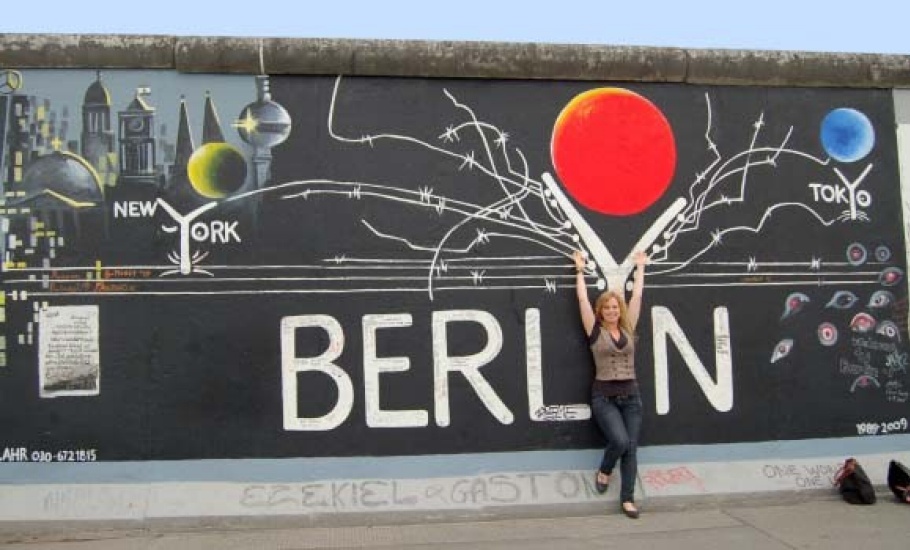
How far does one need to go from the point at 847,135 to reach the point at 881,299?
140 cm

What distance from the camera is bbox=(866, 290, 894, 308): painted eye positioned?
7.12 meters

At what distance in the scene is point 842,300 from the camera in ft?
23.1

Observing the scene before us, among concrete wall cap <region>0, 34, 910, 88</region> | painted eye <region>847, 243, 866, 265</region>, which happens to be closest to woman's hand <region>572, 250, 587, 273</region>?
concrete wall cap <region>0, 34, 910, 88</region>

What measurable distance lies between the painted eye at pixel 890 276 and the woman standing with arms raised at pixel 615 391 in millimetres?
2346

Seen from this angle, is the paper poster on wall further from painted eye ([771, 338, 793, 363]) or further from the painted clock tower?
painted eye ([771, 338, 793, 363])

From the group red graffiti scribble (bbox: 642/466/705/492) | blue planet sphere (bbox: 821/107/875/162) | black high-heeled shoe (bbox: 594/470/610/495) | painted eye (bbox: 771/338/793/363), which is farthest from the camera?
blue planet sphere (bbox: 821/107/875/162)

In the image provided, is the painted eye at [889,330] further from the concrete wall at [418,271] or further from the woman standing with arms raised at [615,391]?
the woman standing with arms raised at [615,391]

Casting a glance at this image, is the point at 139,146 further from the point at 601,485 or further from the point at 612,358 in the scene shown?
the point at 601,485

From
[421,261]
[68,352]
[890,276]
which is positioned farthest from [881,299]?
[68,352]

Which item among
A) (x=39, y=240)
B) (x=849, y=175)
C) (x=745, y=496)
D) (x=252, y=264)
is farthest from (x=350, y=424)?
(x=849, y=175)

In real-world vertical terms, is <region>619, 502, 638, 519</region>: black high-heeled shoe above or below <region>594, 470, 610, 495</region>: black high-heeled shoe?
below

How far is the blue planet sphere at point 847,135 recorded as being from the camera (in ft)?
23.4

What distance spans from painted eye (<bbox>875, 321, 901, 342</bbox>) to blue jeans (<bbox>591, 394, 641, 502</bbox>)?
231cm

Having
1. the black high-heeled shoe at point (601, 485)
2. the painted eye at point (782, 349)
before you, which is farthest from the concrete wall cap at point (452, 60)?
the black high-heeled shoe at point (601, 485)
